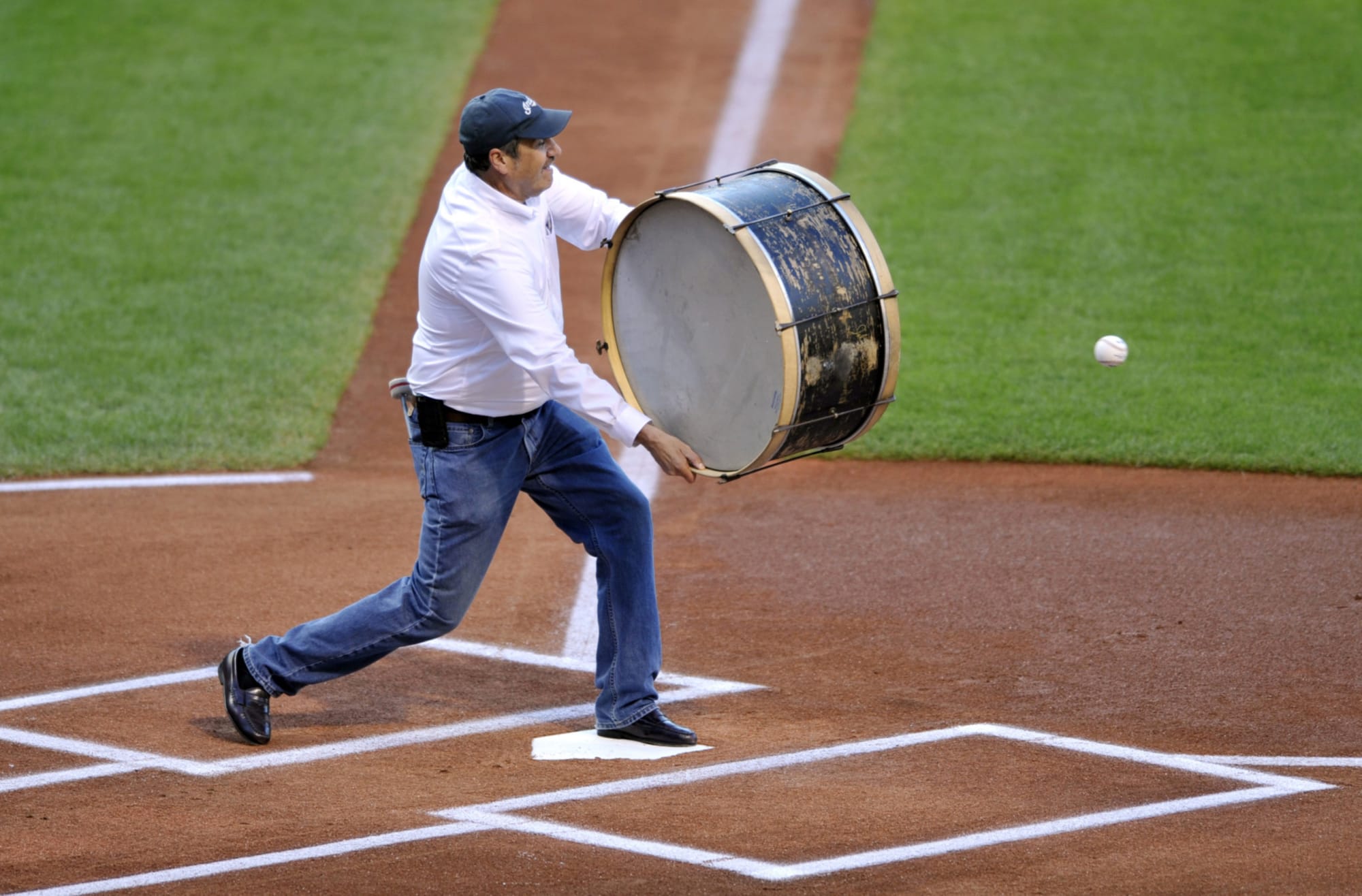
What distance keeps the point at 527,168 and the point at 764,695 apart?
215 centimetres

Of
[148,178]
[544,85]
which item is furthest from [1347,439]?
[148,178]

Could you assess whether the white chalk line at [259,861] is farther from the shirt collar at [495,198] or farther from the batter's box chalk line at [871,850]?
the shirt collar at [495,198]

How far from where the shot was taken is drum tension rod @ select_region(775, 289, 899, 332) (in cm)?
479

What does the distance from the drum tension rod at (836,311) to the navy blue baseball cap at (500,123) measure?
0.93 meters

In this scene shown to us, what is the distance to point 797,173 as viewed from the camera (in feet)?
Result: 17.1

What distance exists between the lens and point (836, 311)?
4918 mm

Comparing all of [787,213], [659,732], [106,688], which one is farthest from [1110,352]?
[106,688]

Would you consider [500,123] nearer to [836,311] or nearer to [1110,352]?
[836,311]

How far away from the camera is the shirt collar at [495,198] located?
16.1 feet

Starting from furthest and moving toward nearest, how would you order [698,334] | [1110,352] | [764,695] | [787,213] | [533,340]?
1. [1110,352]
2. [764,695]
3. [698,334]
4. [787,213]
5. [533,340]

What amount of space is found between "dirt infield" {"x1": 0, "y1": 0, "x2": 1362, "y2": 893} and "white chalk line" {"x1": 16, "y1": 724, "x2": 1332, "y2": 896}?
13 mm

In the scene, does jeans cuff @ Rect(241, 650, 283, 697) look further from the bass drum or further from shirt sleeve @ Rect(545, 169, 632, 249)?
shirt sleeve @ Rect(545, 169, 632, 249)

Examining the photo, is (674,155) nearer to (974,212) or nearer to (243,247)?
(974,212)

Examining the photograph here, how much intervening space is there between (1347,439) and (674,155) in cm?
561
